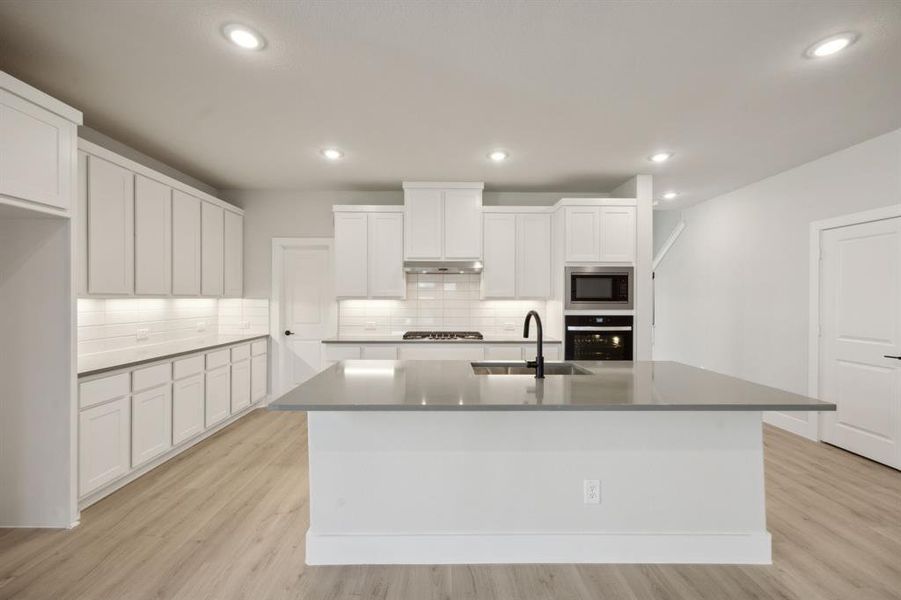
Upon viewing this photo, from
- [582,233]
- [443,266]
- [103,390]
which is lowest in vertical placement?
[103,390]

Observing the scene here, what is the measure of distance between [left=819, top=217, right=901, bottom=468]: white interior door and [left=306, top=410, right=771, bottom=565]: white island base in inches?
91.6

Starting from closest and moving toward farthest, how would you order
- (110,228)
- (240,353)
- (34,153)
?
1. (34,153)
2. (110,228)
3. (240,353)

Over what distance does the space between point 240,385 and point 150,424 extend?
1377 millimetres

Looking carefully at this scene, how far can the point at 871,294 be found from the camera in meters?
3.56

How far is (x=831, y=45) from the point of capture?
2193 mm

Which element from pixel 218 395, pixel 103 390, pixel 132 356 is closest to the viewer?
pixel 103 390

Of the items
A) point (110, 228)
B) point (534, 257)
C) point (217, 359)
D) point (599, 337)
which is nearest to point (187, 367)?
point (217, 359)

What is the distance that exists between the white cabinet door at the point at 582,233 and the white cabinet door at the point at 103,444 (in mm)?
3979

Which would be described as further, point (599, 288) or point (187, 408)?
point (599, 288)

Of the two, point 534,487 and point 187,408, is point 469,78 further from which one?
point 187,408

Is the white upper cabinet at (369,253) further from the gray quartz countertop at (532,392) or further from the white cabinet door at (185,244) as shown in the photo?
the gray quartz countertop at (532,392)

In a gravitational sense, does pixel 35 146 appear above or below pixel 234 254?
above

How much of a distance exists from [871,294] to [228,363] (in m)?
5.80

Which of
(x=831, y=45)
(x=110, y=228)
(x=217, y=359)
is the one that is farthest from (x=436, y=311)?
(x=831, y=45)
